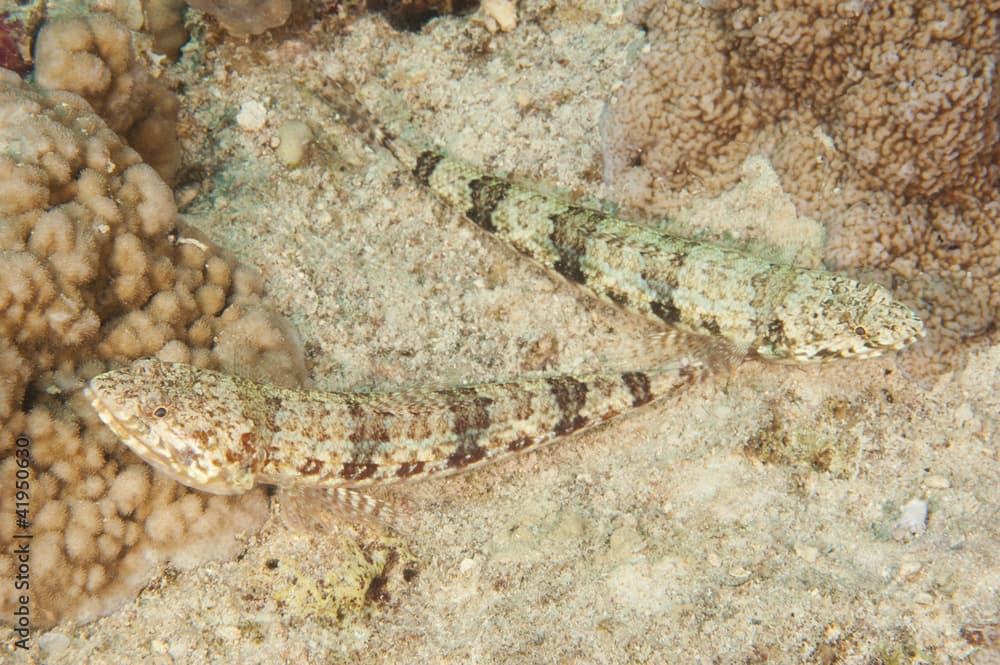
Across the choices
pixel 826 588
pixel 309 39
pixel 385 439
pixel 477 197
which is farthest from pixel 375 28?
pixel 826 588

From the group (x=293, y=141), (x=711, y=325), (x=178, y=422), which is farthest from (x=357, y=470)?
(x=293, y=141)

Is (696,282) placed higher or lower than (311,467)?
higher

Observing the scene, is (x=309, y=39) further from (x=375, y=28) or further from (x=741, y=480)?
(x=741, y=480)

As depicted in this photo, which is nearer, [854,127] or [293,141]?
[854,127]

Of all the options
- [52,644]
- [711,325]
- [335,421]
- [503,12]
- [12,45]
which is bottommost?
[52,644]

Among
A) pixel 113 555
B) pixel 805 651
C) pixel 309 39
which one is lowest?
pixel 113 555

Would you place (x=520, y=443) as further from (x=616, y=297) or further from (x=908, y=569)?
(x=908, y=569)

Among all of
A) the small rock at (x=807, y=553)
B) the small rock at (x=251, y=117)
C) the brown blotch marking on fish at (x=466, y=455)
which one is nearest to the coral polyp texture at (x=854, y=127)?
the small rock at (x=807, y=553)
